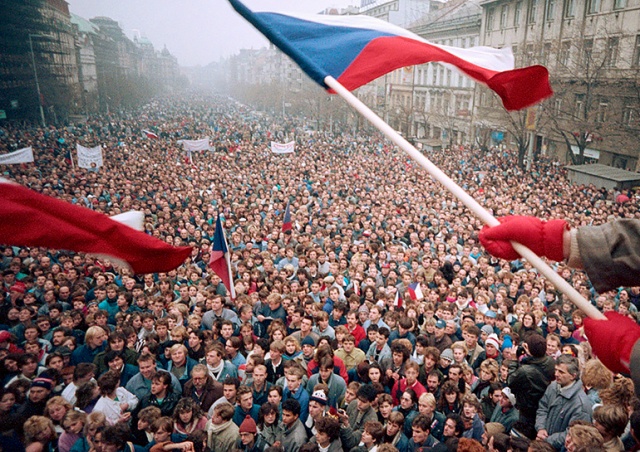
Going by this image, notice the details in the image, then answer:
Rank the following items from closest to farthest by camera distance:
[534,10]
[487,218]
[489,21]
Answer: [487,218], [534,10], [489,21]

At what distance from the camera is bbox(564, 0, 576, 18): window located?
31.2 meters

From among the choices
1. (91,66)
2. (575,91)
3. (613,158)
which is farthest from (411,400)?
(91,66)

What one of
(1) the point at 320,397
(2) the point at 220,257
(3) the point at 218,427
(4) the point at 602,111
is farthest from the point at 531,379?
(4) the point at 602,111

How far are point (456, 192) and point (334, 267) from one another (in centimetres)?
756

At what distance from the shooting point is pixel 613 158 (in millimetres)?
28422

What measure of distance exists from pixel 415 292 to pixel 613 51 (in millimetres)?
26638

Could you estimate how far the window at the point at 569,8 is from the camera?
31172 millimetres

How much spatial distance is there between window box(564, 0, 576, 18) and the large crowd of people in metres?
22.2

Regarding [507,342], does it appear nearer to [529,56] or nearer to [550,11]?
[529,56]

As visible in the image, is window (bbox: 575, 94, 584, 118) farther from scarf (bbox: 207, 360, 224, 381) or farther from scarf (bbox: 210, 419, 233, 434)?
scarf (bbox: 210, 419, 233, 434)

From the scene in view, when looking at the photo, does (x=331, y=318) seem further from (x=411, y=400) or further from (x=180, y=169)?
(x=180, y=169)

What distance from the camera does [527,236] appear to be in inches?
79.0

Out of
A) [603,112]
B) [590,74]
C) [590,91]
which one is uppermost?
[590,74]

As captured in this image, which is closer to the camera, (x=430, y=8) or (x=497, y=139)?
(x=497, y=139)
